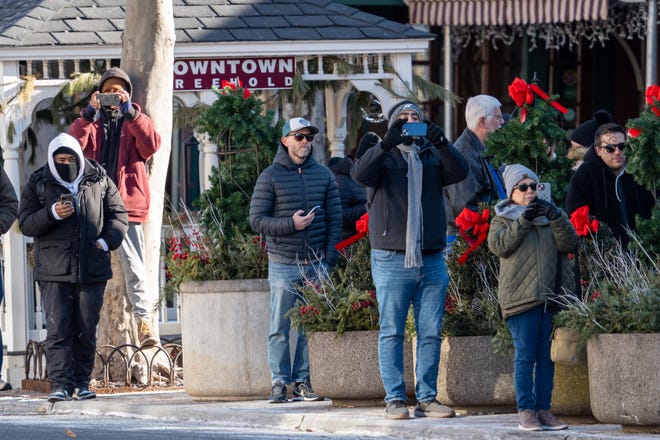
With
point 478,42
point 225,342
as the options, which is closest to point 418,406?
point 225,342

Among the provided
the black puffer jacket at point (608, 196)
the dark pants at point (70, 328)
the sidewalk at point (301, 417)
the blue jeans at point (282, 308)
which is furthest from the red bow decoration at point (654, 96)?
the dark pants at point (70, 328)

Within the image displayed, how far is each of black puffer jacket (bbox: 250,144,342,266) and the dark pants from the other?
4.39ft

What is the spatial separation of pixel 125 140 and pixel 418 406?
3.79m

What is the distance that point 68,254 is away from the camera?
12.1 metres

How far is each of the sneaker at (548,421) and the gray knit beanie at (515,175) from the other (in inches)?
49.7

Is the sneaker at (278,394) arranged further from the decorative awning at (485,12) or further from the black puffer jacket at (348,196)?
the decorative awning at (485,12)

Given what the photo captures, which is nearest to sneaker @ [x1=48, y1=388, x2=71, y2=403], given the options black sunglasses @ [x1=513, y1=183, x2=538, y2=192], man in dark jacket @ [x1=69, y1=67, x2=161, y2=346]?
man in dark jacket @ [x1=69, y1=67, x2=161, y2=346]

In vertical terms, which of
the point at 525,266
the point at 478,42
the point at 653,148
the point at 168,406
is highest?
the point at 478,42

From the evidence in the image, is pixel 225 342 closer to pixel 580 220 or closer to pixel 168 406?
pixel 168 406

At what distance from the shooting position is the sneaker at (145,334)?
14.2 metres

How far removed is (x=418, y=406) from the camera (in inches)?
A: 416

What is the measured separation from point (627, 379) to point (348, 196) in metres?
4.04

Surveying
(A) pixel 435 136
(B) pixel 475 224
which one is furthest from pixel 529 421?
(A) pixel 435 136

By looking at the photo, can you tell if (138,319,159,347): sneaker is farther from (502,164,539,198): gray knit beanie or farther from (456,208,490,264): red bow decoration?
(502,164,539,198): gray knit beanie
